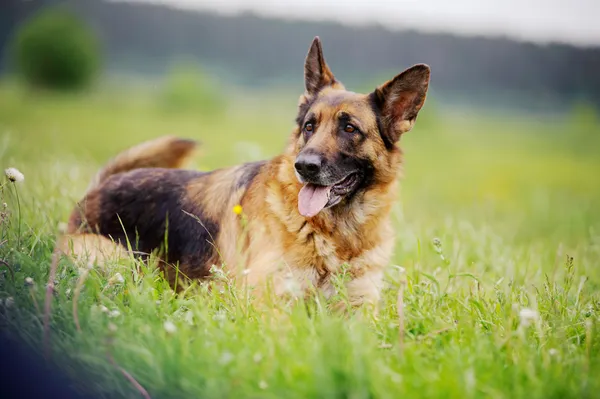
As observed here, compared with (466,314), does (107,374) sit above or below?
below

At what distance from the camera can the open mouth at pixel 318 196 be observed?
3.64 meters

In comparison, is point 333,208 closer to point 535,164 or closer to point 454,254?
point 454,254

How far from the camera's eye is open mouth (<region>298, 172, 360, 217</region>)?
3.64 meters

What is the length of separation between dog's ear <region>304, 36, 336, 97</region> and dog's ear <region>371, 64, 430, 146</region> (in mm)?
539

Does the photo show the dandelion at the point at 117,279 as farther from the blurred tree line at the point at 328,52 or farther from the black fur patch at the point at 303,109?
the blurred tree line at the point at 328,52

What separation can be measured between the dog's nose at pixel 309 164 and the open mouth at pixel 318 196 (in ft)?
0.50

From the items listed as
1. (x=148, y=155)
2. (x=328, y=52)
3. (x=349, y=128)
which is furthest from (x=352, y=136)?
(x=328, y=52)

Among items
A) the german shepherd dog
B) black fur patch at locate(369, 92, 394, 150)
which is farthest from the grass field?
black fur patch at locate(369, 92, 394, 150)

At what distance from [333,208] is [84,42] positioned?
35323 millimetres

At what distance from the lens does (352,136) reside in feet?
12.7

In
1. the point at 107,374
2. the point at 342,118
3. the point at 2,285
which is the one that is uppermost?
the point at 342,118

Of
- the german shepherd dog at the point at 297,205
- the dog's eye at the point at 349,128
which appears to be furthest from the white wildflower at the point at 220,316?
the dog's eye at the point at 349,128

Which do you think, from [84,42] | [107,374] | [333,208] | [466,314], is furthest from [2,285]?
[84,42]

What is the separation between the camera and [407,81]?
3844 mm
